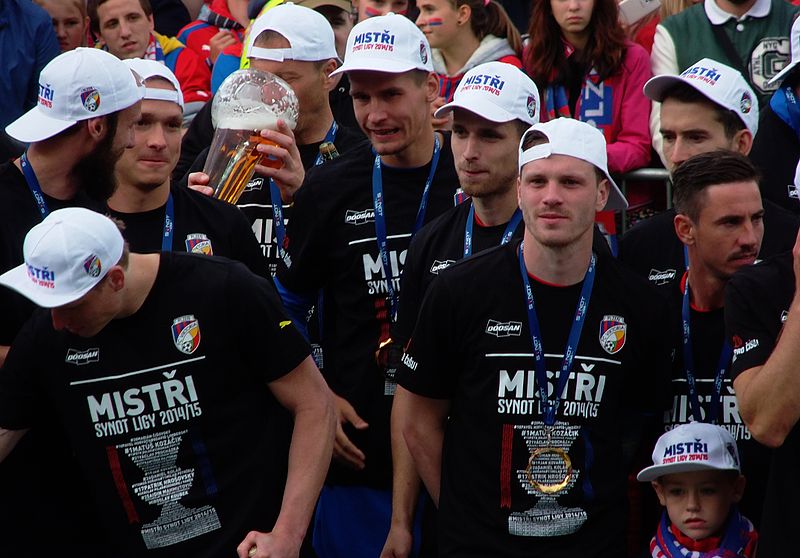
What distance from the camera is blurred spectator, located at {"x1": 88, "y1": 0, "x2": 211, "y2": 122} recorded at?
A: 8.75m

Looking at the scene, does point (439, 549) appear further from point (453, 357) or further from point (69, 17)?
point (69, 17)

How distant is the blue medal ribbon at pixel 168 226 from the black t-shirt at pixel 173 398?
87 centimetres

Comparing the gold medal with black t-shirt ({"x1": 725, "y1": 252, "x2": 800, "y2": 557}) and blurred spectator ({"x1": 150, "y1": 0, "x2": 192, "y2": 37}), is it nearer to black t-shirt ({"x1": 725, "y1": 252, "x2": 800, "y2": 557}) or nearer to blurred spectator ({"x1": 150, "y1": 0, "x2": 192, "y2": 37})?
black t-shirt ({"x1": 725, "y1": 252, "x2": 800, "y2": 557})

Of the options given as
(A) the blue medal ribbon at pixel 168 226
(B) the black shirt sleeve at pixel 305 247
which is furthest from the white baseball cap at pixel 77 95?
(B) the black shirt sleeve at pixel 305 247

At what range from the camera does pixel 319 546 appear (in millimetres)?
6215

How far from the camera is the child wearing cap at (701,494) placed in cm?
473

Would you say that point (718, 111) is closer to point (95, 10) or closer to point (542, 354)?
point (542, 354)

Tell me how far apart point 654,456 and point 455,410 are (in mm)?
766

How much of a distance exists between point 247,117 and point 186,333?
1.57 metres

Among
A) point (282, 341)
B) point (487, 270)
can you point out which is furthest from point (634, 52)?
point (282, 341)

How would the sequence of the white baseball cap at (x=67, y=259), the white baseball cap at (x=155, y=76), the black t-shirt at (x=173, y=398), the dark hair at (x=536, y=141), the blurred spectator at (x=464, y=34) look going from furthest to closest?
1. the blurred spectator at (x=464, y=34)
2. the white baseball cap at (x=155, y=76)
3. the dark hair at (x=536, y=141)
4. the black t-shirt at (x=173, y=398)
5. the white baseball cap at (x=67, y=259)

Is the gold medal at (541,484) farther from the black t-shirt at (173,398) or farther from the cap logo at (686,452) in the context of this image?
the black t-shirt at (173,398)

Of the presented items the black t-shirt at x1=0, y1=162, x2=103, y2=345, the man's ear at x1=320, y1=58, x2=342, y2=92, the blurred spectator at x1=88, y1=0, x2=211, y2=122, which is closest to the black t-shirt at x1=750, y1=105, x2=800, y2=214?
the man's ear at x1=320, y1=58, x2=342, y2=92

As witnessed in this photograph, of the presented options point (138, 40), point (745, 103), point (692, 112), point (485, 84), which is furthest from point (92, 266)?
point (138, 40)
